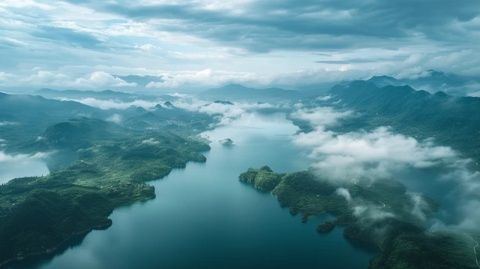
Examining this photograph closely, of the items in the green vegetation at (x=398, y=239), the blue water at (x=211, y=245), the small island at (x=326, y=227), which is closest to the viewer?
the green vegetation at (x=398, y=239)

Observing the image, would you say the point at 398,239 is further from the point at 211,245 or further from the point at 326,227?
the point at 211,245

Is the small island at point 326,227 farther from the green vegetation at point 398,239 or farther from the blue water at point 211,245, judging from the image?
the blue water at point 211,245

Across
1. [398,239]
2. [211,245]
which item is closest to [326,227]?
[398,239]

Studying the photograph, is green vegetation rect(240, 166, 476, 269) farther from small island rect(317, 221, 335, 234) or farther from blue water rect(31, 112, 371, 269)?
blue water rect(31, 112, 371, 269)

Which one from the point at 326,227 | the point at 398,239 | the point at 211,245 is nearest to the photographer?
the point at 398,239

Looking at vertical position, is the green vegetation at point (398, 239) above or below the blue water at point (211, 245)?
above

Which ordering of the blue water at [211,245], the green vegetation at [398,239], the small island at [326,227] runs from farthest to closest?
the small island at [326,227] < the blue water at [211,245] < the green vegetation at [398,239]

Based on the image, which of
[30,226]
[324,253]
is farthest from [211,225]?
[30,226]

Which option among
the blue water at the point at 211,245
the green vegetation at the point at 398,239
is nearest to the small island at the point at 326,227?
the green vegetation at the point at 398,239

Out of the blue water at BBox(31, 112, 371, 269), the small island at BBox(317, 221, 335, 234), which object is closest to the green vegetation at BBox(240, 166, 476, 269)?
the small island at BBox(317, 221, 335, 234)

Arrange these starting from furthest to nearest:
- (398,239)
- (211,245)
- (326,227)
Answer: (326,227) → (211,245) → (398,239)

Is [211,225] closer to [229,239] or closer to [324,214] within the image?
[229,239]
